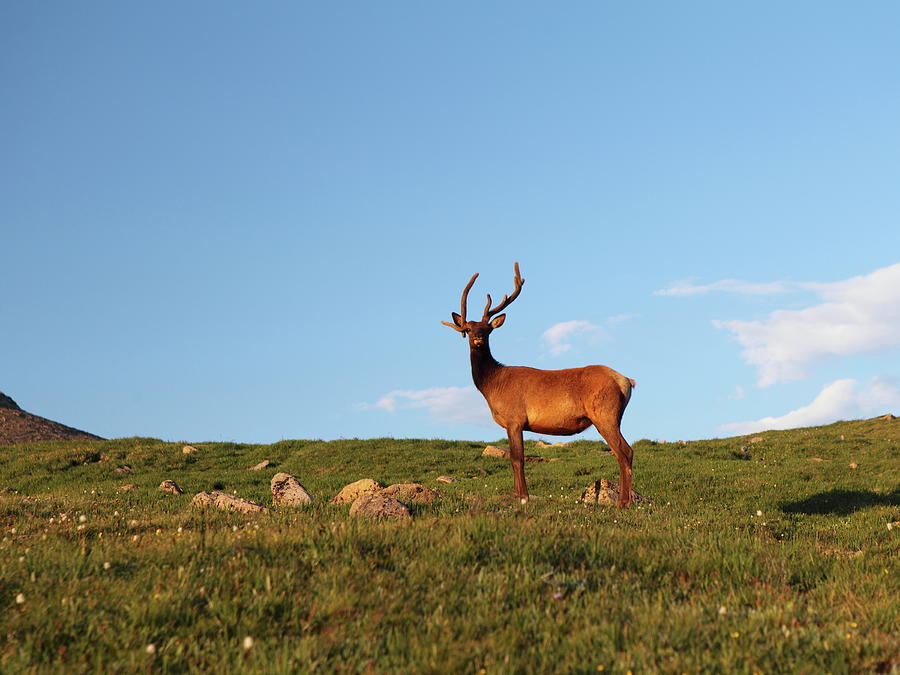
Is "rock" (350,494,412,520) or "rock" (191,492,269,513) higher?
"rock" (350,494,412,520)

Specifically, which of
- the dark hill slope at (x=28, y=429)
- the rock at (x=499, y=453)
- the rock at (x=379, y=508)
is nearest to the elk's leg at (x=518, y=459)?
the rock at (x=379, y=508)

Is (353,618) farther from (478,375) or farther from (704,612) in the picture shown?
(478,375)

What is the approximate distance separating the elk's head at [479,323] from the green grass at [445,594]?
436 cm

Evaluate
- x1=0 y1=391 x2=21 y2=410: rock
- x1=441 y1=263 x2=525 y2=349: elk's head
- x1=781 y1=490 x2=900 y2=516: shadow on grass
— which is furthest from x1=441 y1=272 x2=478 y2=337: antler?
x1=0 y1=391 x2=21 y2=410: rock

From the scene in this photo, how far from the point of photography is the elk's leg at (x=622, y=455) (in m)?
14.4

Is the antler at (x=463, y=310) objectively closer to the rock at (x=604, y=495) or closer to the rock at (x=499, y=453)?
the rock at (x=604, y=495)

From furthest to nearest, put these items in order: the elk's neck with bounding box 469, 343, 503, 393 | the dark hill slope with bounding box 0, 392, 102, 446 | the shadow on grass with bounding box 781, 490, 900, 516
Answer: the dark hill slope with bounding box 0, 392, 102, 446
the shadow on grass with bounding box 781, 490, 900, 516
the elk's neck with bounding box 469, 343, 503, 393

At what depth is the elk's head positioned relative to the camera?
15984 mm

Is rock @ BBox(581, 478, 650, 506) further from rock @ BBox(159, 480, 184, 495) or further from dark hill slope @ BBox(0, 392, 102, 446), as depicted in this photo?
dark hill slope @ BBox(0, 392, 102, 446)

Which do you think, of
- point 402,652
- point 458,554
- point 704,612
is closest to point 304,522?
point 458,554

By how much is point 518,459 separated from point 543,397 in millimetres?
1534

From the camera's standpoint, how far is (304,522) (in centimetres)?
978

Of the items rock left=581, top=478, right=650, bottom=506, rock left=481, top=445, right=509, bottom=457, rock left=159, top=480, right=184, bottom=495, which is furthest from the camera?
rock left=481, top=445, right=509, bottom=457

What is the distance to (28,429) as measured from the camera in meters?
43.4
